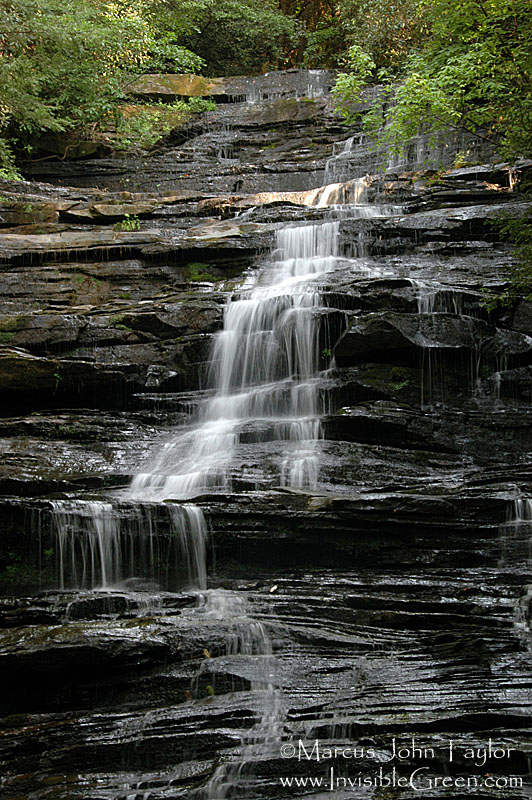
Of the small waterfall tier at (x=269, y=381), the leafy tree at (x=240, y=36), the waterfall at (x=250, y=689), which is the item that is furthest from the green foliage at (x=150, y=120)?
the waterfall at (x=250, y=689)

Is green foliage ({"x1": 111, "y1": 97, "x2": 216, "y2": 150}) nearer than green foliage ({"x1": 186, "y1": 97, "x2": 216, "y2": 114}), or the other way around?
green foliage ({"x1": 111, "y1": 97, "x2": 216, "y2": 150})

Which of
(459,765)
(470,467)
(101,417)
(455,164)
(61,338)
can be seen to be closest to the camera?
(459,765)

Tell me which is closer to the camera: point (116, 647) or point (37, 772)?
point (37, 772)

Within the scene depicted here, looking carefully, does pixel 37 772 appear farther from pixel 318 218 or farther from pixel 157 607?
pixel 318 218

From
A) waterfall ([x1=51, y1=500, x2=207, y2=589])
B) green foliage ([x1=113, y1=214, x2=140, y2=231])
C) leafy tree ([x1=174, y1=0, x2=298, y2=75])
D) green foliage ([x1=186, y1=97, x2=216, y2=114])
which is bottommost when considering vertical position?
waterfall ([x1=51, y1=500, x2=207, y2=589])

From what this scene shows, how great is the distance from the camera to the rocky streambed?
17.4 ft

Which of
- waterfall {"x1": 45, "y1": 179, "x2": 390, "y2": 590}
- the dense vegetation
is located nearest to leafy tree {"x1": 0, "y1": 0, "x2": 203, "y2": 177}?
the dense vegetation

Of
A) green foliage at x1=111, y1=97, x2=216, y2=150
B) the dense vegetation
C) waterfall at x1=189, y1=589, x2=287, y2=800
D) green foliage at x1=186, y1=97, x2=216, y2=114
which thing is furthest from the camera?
green foliage at x1=186, y1=97, x2=216, y2=114

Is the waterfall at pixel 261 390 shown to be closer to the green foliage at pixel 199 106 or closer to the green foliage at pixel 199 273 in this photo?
the green foliage at pixel 199 273

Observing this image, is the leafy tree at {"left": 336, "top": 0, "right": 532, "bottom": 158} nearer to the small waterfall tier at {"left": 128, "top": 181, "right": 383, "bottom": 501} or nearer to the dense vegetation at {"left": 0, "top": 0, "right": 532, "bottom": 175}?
the dense vegetation at {"left": 0, "top": 0, "right": 532, "bottom": 175}

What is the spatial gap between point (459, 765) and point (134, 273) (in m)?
10.3

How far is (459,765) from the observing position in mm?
4953

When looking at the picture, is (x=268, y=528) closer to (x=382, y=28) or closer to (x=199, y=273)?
(x=199, y=273)

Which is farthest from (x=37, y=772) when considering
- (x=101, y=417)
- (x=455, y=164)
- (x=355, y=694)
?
(x=455, y=164)
